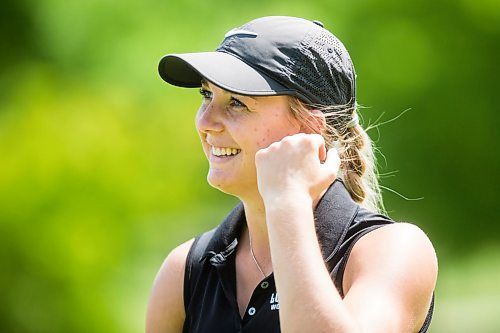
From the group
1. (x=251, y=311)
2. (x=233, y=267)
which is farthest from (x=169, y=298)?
(x=251, y=311)

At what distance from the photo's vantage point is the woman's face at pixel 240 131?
2.68m

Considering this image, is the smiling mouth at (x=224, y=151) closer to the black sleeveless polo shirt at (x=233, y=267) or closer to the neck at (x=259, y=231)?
the neck at (x=259, y=231)

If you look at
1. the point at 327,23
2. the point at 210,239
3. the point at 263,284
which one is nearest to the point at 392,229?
the point at 263,284

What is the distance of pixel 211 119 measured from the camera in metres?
2.71

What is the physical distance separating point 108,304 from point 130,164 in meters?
0.93

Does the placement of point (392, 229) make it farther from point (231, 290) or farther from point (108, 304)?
point (108, 304)

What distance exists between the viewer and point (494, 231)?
24.5ft

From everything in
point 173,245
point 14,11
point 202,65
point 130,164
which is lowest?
point 173,245

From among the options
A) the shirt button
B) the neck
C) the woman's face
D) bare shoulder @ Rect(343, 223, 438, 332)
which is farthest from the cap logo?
the shirt button

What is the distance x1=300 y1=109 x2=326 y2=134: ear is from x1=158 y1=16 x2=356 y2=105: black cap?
0.03m

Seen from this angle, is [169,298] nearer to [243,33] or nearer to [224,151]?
[224,151]

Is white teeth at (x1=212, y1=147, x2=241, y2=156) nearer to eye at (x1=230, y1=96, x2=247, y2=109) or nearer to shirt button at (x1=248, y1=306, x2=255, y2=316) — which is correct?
eye at (x1=230, y1=96, x2=247, y2=109)

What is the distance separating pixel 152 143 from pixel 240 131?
4172 millimetres

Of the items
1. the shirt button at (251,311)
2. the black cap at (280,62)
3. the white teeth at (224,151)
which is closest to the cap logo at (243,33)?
the black cap at (280,62)
